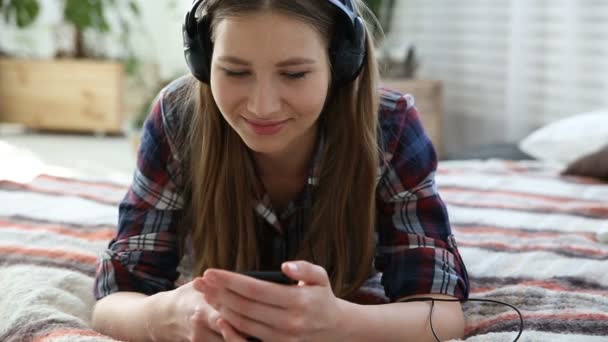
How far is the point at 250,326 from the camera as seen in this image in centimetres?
87

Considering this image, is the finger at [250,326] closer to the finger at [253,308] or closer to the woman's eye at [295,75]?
the finger at [253,308]

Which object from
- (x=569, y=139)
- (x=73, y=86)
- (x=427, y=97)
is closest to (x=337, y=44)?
(x=569, y=139)

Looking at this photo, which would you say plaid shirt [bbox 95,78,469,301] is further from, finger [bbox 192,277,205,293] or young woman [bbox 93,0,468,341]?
finger [bbox 192,277,205,293]

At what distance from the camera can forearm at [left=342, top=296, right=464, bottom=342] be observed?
36.7 inches

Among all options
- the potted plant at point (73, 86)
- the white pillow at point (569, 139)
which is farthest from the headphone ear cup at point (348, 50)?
the potted plant at point (73, 86)

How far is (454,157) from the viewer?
8.28 feet

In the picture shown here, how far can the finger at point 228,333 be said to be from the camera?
0.87m

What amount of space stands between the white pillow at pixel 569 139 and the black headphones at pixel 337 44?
125 cm

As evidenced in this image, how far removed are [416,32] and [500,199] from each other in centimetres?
236

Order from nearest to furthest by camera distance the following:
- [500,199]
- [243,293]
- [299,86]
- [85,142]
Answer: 1. [243,293]
2. [299,86]
3. [500,199]
4. [85,142]

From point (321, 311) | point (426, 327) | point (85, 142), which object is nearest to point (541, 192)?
point (426, 327)

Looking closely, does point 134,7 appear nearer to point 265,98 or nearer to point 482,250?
point 482,250

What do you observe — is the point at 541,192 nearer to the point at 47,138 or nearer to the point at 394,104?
the point at 394,104

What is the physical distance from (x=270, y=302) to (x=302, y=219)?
339mm
